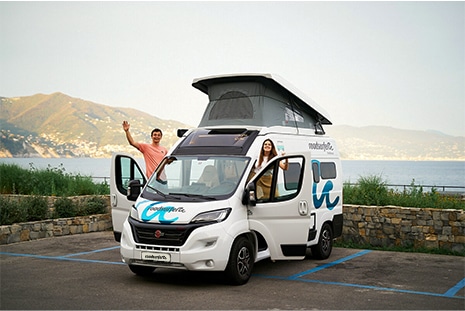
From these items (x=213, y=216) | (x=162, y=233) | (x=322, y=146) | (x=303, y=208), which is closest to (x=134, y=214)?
(x=162, y=233)

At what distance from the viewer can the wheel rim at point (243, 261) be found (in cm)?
954

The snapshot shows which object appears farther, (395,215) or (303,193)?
(395,215)

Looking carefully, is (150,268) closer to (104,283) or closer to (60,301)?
(104,283)

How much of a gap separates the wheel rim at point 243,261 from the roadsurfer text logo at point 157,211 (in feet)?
3.79

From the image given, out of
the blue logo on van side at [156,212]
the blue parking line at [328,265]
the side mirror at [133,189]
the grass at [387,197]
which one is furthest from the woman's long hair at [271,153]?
the grass at [387,197]

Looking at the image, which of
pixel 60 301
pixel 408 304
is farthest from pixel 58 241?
pixel 408 304

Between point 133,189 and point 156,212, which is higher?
point 133,189

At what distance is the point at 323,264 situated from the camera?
1173 centimetres

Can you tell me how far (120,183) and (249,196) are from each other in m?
2.88

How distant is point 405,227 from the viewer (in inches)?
544

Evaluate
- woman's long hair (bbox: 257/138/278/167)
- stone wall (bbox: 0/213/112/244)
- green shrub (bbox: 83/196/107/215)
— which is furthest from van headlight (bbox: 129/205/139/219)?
green shrub (bbox: 83/196/107/215)

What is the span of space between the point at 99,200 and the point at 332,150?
24.6 ft

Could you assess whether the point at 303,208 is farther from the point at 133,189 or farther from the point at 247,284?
the point at 133,189

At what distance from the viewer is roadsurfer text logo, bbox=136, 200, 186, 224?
30.6 ft
